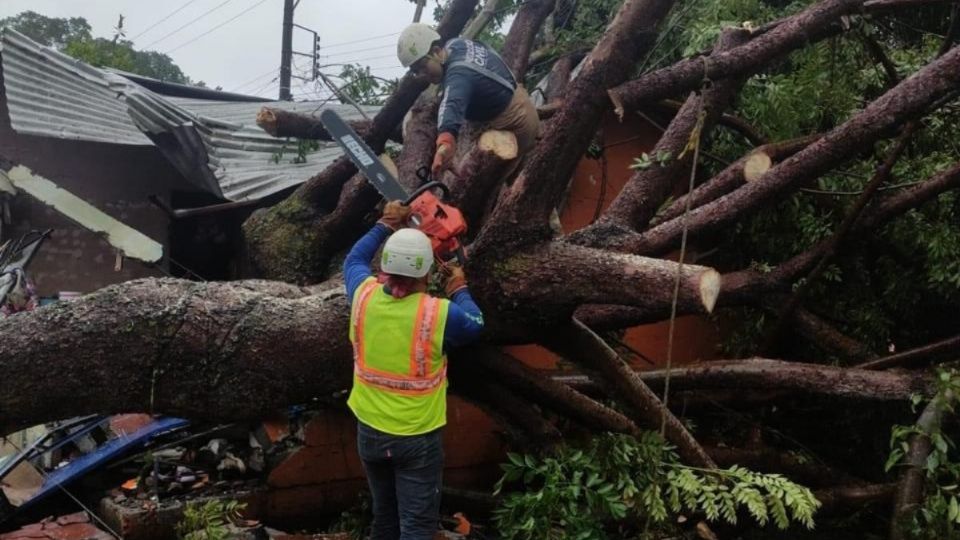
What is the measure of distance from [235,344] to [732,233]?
361 centimetres

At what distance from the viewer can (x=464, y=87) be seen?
4.04 metres

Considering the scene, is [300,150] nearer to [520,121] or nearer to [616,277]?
[520,121]

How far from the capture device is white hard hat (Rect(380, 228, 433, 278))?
290 cm

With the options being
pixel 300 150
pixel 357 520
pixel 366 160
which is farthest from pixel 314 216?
pixel 357 520

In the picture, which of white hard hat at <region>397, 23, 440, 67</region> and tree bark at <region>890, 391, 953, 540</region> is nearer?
tree bark at <region>890, 391, 953, 540</region>

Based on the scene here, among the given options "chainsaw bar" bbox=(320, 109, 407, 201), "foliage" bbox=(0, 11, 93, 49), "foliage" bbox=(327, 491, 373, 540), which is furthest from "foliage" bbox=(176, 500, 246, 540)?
"foliage" bbox=(0, 11, 93, 49)

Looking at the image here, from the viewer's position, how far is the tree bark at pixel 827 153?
11.5 ft

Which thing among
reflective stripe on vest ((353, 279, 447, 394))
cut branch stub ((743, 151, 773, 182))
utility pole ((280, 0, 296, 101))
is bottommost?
reflective stripe on vest ((353, 279, 447, 394))

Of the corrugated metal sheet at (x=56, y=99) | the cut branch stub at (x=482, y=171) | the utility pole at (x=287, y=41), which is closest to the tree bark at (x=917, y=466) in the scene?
the cut branch stub at (x=482, y=171)

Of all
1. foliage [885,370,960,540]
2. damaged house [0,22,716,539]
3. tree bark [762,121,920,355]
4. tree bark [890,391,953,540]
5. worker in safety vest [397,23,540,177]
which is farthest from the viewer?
damaged house [0,22,716,539]

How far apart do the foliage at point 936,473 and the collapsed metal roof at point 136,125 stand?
14.4 feet

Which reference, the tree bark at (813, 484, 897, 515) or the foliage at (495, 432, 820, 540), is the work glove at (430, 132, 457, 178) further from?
the tree bark at (813, 484, 897, 515)

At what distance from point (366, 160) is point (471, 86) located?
0.72m

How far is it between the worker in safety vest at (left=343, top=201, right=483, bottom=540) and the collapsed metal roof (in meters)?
2.93
